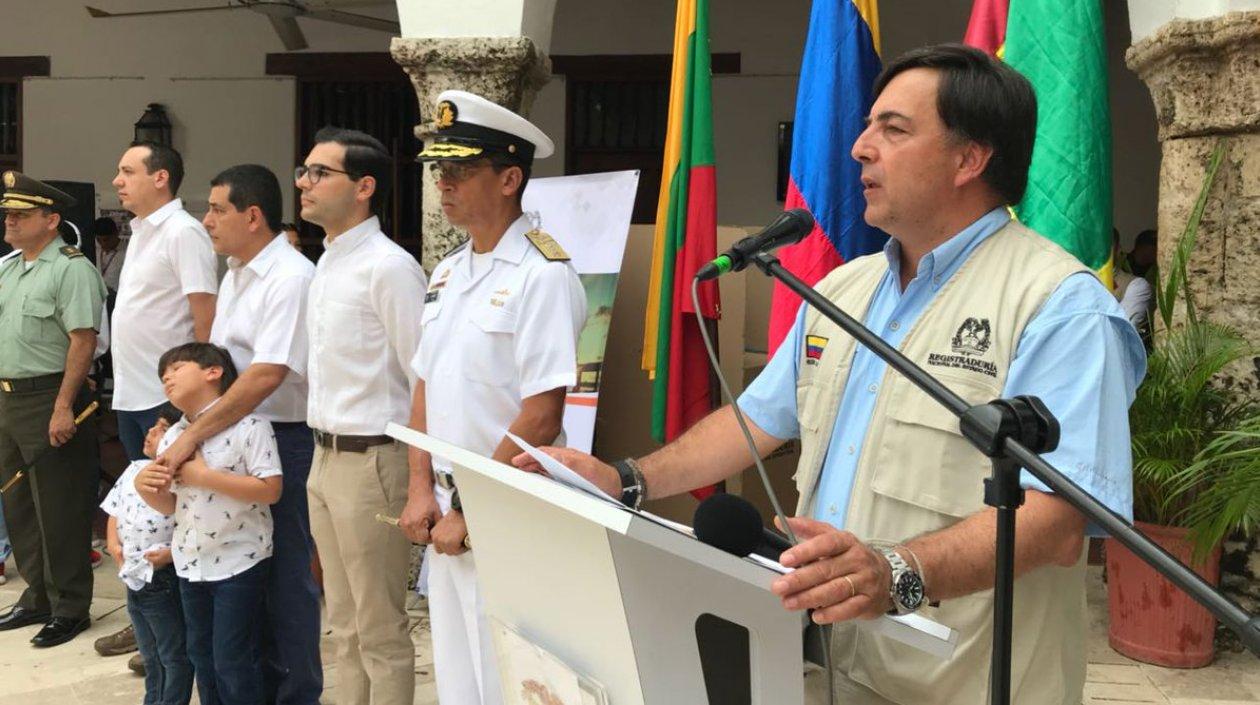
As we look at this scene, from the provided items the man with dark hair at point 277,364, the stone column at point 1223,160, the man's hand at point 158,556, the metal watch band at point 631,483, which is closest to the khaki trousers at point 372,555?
the man with dark hair at point 277,364

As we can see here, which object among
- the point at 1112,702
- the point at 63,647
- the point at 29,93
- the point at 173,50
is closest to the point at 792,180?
the point at 1112,702

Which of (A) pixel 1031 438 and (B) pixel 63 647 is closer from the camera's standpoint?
(A) pixel 1031 438

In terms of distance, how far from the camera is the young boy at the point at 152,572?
3035 mm

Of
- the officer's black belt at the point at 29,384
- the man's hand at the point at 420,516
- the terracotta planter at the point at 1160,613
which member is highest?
the man's hand at the point at 420,516

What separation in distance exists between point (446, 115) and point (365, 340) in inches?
25.7

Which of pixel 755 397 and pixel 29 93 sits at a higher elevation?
pixel 29 93

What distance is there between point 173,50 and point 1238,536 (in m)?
7.81

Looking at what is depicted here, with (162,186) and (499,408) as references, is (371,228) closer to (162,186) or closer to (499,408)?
(499,408)

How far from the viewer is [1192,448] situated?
3.59 meters

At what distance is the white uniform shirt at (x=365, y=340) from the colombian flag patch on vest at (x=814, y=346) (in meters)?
1.40

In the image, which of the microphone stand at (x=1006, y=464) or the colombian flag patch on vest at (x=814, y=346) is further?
the colombian flag patch on vest at (x=814, y=346)

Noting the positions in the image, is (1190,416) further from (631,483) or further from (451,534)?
(631,483)

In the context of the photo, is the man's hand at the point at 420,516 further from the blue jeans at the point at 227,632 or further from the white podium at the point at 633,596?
the white podium at the point at 633,596

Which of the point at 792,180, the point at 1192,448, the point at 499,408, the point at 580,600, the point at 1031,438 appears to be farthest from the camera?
the point at 1192,448
